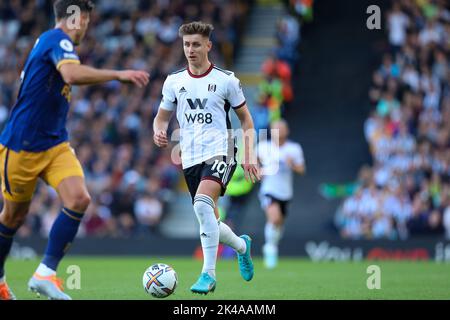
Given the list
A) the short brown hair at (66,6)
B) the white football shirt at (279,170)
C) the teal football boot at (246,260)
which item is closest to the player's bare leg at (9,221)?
the short brown hair at (66,6)

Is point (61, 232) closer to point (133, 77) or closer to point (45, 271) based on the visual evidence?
point (45, 271)

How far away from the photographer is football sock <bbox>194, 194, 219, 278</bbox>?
9414 millimetres

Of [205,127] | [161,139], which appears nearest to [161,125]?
[161,139]

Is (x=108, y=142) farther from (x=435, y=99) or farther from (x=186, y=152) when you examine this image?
(x=186, y=152)

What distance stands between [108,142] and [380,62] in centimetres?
706

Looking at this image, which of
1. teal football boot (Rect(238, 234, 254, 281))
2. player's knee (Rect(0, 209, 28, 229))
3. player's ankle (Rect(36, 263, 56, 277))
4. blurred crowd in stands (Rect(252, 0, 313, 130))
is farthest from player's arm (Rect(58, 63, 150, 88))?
blurred crowd in stands (Rect(252, 0, 313, 130))

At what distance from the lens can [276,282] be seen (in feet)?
39.4

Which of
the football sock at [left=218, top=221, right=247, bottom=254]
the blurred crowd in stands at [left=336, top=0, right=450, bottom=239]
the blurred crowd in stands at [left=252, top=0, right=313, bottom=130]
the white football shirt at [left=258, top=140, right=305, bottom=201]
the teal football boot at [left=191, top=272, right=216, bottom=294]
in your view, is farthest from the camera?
the blurred crowd in stands at [left=252, top=0, right=313, bottom=130]

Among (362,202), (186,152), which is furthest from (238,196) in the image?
(186,152)

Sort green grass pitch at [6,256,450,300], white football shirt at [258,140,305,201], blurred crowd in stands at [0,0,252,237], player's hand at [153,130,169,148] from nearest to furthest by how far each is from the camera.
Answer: player's hand at [153,130,169,148], green grass pitch at [6,256,450,300], white football shirt at [258,140,305,201], blurred crowd in stands at [0,0,252,237]

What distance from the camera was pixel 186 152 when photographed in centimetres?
980

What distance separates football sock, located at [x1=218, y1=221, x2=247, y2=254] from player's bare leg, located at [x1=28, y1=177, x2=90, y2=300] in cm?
176

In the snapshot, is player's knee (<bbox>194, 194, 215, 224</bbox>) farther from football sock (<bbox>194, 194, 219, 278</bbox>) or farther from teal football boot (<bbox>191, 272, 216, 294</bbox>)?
teal football boot (<bbox>191, 272, 216, 294</bbox>)

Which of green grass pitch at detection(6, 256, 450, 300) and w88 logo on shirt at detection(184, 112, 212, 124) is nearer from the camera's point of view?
w88 logo on shirt at detection(184, 112, 212, 124)
